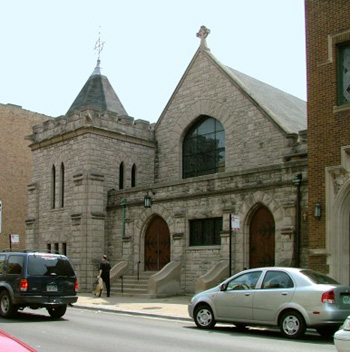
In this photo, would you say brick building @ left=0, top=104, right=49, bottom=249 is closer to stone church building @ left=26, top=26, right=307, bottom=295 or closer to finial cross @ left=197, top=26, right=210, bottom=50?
stone church building @ left=26, top=26, right=307, bottom=295

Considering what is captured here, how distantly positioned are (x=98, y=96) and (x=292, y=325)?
20.4 metres

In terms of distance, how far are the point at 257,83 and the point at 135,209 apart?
9254 mm

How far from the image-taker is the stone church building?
21562 millimetres

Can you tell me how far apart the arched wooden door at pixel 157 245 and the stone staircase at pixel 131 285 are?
0.56 m

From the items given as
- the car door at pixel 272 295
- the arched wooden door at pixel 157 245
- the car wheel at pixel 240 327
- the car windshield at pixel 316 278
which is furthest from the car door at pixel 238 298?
the arched wooden door at pixel 157 245

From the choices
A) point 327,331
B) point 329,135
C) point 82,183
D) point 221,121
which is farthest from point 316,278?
point 82,183

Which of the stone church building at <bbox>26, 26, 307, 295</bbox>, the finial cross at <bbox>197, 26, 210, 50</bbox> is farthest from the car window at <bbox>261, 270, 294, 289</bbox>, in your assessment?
the finial cross at <bbox>197, 26, 210, 50</bbox>

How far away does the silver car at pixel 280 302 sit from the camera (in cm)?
1186

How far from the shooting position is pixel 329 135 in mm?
17297

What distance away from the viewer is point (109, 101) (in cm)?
3056

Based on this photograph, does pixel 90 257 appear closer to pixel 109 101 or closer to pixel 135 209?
pixel 135 209

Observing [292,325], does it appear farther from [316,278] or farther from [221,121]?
[221,121]

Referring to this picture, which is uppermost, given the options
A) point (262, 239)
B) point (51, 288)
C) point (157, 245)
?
point (262, 239)

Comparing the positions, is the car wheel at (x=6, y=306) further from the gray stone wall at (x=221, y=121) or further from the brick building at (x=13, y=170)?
the brick building at (x=13, y=170)
